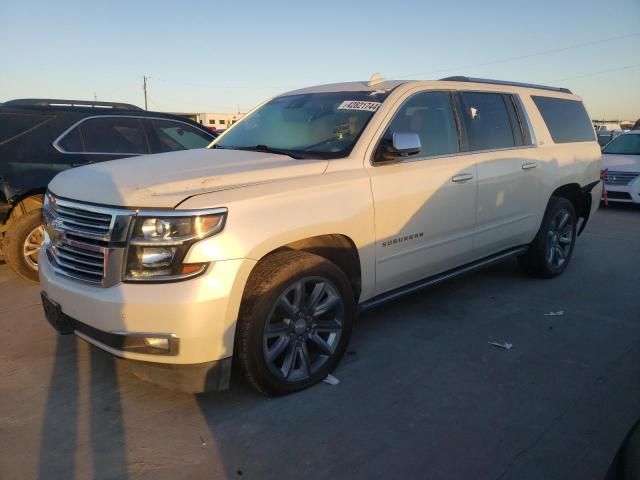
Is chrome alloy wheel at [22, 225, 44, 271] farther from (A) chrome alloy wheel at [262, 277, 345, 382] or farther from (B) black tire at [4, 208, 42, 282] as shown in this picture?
(A) chrome alloy wheel at [262, 277, 345, 382]

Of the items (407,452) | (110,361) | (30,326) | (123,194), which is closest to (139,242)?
(123,194)

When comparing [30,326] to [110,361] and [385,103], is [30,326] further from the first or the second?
[385,103]

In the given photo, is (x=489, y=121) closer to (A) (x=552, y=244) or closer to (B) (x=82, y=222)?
(A) (x=552, y=244)

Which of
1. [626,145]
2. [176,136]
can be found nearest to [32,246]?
[176,136]

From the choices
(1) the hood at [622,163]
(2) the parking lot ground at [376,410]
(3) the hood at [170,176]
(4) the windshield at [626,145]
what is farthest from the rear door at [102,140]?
(4) the windshield at [626,145]

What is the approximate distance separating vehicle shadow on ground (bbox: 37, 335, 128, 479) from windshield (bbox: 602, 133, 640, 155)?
37.4 ft

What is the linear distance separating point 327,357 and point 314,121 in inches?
68.3

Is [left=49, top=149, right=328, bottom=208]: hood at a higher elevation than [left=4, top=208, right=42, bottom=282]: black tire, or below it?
higher

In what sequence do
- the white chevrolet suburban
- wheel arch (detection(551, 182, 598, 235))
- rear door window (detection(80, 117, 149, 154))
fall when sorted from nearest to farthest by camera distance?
the white chevrolet suburban
wheel arch (detection(551, 182, 598, 235))
rear door window (detection(80, 117, 149, 154))

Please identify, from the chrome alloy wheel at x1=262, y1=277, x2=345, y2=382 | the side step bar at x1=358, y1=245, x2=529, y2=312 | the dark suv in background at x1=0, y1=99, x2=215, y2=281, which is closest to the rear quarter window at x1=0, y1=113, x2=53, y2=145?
the dark suv in background at x1=0, y1=99, x2=215, y2=281

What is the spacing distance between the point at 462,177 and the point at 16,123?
14.6 feet

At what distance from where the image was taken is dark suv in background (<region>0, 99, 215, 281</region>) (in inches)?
200

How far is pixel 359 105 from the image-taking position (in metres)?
3.70

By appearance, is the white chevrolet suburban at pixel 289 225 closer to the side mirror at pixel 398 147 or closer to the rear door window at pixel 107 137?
the side mirror at pixel 398 147
